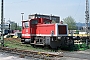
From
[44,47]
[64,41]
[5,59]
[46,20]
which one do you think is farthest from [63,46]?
[5,59]

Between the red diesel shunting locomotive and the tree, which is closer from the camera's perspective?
the red diesel shunting locomotive

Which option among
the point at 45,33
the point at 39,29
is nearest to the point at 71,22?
the point at 39,29

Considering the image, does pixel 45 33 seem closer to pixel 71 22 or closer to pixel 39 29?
pixel 39 29

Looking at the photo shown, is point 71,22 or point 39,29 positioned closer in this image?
point 39,29

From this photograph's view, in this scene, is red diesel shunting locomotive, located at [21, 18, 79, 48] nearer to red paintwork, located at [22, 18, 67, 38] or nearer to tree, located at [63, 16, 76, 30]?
red paintwork, located at [22, 18, 67, 38]

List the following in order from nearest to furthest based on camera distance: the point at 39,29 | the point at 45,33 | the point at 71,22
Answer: the point at 45,33, the point at 39,29, the point at 71,22

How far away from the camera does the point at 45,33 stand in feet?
53.1

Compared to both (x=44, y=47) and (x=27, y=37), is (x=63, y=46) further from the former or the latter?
(x=27, y=37)

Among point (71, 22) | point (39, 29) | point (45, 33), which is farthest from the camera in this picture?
point (71, 22)

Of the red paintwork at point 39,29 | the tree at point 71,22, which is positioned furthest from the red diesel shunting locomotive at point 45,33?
the tree at point 71,22

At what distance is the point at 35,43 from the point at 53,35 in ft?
7.00

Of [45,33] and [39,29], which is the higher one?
[39,29]

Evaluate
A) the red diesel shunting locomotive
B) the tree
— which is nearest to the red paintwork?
the red diesel shunting locomotive

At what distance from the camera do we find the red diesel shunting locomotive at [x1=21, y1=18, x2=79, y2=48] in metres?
15.2
